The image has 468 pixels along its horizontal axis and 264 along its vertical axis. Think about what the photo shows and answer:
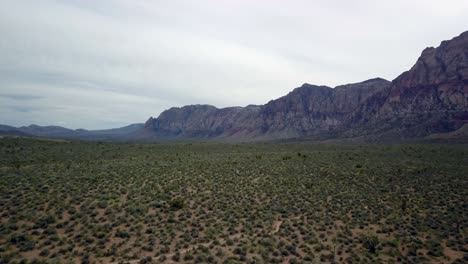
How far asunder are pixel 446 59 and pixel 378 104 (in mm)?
32176

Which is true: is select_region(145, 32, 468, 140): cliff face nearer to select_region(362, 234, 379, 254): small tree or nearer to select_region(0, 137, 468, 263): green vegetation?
select_region(0, 137, 468, 263): green vegetation

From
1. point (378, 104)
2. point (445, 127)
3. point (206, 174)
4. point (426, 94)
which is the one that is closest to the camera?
point (206, 174)

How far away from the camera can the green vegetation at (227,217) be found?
1514 centimetres

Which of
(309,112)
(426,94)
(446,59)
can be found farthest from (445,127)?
(309,112)

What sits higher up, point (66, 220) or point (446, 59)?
point (446, 59)

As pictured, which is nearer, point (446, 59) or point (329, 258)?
point (329, 258)

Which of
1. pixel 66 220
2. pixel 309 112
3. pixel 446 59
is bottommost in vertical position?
pixel 66 220

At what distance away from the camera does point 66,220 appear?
699 inches

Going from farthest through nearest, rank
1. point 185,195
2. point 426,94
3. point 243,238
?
1. point 426,94
2. point 185,195
3. point 243,238

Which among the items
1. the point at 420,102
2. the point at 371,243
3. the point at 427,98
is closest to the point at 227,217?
the point at 371,243

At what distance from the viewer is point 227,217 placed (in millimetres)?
19594

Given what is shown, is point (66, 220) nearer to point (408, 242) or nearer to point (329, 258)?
point (329, 258)

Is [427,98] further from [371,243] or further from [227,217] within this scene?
[227,217]

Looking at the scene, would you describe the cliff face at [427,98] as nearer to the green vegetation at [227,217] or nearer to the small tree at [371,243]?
the green vegetation at [227,217]
